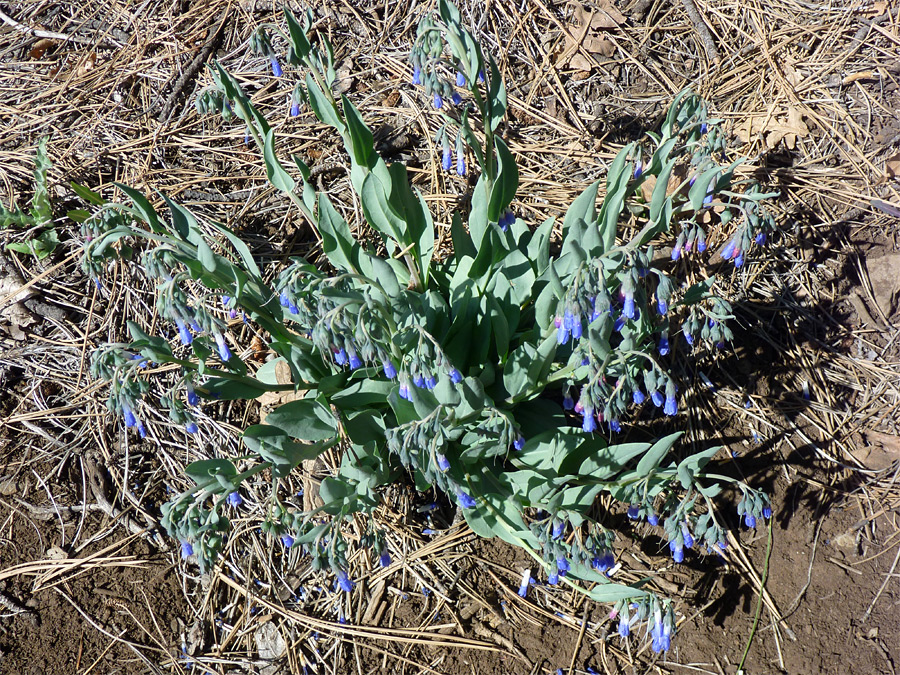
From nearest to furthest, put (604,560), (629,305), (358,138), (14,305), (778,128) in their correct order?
(629,305)
(604,560)
(358,138)
(14,305)
(778,128)

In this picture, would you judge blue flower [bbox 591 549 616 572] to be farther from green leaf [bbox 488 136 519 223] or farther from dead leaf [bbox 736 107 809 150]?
dead leaf [bbox 736 107 809 150]

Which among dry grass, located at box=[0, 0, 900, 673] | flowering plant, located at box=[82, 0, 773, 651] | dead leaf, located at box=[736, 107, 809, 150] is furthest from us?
dead leaf, located at box=[736, 107, 809, 150]

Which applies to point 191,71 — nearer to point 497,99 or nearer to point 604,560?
point 497,99

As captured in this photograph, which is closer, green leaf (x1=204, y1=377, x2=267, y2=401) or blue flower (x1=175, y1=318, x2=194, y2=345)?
blue flower (x1=175, y1=318, x2=194, y2=345)

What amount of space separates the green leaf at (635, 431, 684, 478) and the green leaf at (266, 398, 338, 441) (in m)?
1.13

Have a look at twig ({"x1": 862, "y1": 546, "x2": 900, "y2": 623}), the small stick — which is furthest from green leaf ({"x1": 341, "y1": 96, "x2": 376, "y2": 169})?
twig ({"x1": 862, "y1": 546, "x2": 900, "y2": 623})

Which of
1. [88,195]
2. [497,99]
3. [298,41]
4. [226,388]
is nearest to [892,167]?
[497,99]

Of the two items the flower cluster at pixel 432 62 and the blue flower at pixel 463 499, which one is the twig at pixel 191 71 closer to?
the flower cluster at pixel 432 62

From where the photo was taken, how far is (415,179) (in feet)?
12.6

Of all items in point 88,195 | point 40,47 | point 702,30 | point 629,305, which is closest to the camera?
point 629,305

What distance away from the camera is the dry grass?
119 inches

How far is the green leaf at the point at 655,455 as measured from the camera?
7.47ft

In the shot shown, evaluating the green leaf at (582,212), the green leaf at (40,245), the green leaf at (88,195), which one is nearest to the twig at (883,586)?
the green leaf at (582,212)

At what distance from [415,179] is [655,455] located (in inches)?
88.0
